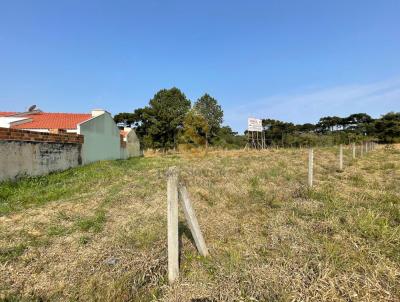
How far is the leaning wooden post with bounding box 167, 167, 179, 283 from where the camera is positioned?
3.05 m

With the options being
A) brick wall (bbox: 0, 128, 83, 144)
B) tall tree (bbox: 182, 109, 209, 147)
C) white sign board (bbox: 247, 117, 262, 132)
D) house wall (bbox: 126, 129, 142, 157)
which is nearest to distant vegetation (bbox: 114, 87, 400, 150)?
house wall (bbox: 126, 129, 142, 157)

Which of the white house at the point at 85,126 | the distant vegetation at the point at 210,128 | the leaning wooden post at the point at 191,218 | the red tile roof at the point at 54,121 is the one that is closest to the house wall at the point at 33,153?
the white house at the point at 85,126

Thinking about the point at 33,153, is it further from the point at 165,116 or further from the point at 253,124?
the point at 165,116

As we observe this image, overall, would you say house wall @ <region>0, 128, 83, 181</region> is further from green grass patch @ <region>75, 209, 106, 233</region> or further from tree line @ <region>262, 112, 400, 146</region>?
tree line @ <region>262, 112, 400, 146</region>

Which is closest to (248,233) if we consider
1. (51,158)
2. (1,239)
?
(1,239)

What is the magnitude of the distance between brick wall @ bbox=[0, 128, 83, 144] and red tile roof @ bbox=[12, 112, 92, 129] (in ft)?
19.4

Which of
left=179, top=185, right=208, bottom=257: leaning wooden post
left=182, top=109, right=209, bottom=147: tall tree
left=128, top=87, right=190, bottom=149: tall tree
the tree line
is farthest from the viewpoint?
left=128, top=87, right=190, bottom=149: tall tree

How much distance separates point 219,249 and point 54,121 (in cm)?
2199

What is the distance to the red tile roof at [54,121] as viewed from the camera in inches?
824

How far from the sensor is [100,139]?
835 inches

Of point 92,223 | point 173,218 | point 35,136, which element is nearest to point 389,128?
point 35,136

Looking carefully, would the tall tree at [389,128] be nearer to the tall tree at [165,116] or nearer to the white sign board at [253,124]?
the white sign board at [253,124]

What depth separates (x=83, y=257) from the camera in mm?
3730

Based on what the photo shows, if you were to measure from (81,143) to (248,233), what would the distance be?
1442 cm
